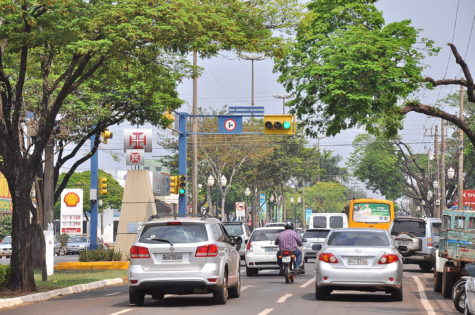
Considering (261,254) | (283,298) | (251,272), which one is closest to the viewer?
(283,298)

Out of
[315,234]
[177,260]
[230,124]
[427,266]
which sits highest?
[230,124]

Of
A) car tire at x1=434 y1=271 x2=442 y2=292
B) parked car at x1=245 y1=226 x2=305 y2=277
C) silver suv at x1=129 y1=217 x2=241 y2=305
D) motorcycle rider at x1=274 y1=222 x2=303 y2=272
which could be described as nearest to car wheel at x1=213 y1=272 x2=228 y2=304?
silver suv at x1=129 y1=217 x2=241 y2=305

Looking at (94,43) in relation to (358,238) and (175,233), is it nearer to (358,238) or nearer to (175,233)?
(175,233)

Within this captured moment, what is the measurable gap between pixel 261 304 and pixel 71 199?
1550cm

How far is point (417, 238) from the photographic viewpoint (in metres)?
35.5

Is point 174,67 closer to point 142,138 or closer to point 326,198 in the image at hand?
point 142,138

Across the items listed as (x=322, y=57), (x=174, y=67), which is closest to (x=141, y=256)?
(x=174, y=67)

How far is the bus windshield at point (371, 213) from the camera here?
52594 millimetres

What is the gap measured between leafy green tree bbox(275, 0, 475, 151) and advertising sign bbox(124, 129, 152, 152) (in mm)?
9809

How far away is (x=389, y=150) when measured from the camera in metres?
88.4

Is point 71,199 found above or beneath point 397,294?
above

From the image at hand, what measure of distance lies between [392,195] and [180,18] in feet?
237

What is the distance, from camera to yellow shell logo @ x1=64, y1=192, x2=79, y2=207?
32.8 m

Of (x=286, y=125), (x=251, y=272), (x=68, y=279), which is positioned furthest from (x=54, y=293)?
(x=286, y=125)
